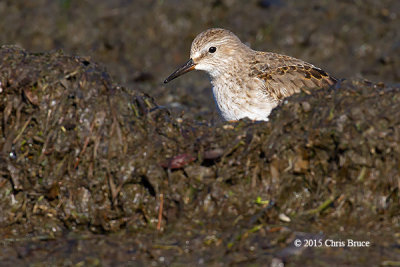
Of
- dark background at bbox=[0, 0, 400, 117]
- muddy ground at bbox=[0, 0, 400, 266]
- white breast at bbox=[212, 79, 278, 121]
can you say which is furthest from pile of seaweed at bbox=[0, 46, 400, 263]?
dark background at bbox=[0, 0, 400, 117]

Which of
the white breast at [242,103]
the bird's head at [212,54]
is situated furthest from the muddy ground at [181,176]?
the bird's head at [212,54]

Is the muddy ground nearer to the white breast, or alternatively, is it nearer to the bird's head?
the white breast

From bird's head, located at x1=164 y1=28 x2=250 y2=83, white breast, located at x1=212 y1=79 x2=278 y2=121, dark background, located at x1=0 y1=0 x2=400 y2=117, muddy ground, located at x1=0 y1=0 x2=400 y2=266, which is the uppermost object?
dark background, located at x1=0 y1=0 x2=400 y2=117

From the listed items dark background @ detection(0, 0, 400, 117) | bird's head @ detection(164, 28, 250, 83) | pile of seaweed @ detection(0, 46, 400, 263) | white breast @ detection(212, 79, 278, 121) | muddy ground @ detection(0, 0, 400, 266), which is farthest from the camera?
dark background @ detection(0, 0, 400, 117)

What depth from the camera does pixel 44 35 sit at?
41.7 feet

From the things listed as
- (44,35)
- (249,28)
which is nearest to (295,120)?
(249,28)

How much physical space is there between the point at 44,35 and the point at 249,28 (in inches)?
Result: 163

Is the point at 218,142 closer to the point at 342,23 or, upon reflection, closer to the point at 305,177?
the point at 305,177

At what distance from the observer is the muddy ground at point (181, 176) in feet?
16.3

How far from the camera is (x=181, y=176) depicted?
5.48m

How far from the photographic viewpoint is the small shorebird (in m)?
6.88

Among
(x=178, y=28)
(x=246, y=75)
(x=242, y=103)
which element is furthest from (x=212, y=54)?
(x=178, y=28)

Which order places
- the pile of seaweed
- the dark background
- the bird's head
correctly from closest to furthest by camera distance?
1. the pile of seaweed
2. the bird's head
3. the dark background

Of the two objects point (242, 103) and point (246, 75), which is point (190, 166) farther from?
point (246, 75)
